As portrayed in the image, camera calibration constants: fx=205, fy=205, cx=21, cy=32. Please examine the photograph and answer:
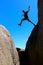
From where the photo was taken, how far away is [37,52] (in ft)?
45.7

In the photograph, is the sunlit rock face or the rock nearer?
the sunlit rock face

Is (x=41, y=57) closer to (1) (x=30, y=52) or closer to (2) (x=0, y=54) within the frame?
(1) (x=30, y=52)

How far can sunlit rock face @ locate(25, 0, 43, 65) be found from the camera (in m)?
13.7

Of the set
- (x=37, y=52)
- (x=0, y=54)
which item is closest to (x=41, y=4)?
(x=37, y=52)

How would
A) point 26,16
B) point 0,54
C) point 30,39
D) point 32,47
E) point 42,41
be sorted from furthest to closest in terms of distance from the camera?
point 26,16, point 30,39, point 32,47, point 42,41, point 0,54

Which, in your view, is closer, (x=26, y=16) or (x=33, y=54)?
(x=33, y=54)

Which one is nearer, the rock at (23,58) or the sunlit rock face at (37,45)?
the sunlit rock face at (37,45)

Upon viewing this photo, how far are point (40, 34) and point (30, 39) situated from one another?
1.83m

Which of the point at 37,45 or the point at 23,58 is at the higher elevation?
the point at 37,45

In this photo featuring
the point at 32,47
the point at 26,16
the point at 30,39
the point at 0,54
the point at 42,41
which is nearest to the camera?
the point at 0,54

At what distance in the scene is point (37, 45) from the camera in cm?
1394

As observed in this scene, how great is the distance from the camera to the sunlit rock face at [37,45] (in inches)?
538

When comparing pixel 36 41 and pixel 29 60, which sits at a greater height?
pixel 36 41

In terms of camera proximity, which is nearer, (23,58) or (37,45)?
(37,45)
